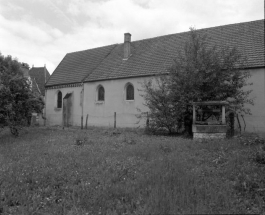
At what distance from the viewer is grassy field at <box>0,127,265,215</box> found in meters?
4.20

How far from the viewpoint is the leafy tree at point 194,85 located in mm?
12547

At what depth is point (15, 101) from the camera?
1400 cm

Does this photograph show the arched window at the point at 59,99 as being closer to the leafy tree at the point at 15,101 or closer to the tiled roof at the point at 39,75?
the tiled roof at the point at 39,75

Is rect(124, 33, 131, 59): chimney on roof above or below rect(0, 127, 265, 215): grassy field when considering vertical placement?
above

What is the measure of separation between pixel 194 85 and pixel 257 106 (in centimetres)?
579

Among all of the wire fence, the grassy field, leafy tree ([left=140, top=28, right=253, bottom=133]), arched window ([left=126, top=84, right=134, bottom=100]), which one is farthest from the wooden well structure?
arched window ([left=126, top=84, right=134, bottom=100])

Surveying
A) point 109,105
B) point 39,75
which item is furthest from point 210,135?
point 39,75

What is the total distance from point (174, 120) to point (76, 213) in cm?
953

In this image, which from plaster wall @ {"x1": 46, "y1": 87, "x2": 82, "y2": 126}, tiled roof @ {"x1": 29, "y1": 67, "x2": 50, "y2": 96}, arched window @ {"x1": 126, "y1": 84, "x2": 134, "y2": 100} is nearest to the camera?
arched window @ {"x1": 126, "y1": 84, "x2": 134, "y2": 100}

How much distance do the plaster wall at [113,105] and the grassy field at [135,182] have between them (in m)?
12.2

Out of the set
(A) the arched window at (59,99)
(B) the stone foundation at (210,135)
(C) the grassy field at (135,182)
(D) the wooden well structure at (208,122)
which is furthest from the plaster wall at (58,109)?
(C) the grassy field at (135,182)

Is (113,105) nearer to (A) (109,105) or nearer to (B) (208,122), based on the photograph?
(A) (109,105)

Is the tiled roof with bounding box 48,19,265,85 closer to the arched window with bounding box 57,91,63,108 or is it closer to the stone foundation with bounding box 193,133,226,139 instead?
the arched window with bounding box 57,91,63,108

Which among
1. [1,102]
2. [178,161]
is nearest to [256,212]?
[178,161]
